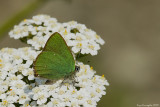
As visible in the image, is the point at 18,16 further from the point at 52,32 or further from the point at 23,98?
the point at 23,98

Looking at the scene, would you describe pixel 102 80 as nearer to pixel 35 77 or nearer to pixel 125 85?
pixel 35 77

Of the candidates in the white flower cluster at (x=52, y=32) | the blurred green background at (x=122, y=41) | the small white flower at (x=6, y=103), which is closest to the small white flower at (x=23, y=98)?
the small white flower at (x=6, y=103)

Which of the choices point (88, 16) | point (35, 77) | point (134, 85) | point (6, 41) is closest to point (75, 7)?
point (88, 16)

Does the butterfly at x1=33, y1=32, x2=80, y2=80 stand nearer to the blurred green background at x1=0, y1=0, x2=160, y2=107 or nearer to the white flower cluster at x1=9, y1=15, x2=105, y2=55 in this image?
the white flower cluster at x1=9, y1=15, x2=105, y2=55

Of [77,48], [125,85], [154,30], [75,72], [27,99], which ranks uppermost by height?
[154,30]

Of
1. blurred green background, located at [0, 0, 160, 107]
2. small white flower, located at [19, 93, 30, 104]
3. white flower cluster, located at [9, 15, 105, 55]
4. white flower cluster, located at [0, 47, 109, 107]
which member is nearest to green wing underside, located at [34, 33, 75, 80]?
white flower cluster, located at [0, 47, 109, 107]
